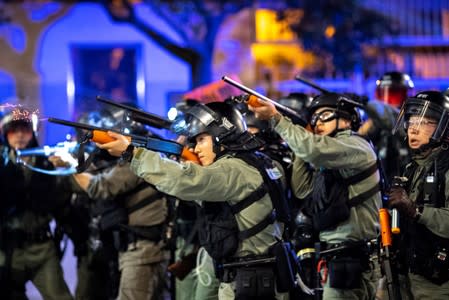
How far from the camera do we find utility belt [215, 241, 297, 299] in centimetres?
559

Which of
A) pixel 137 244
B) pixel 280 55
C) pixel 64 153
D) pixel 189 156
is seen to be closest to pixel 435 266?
pixel 189 156

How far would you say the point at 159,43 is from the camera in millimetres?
18641

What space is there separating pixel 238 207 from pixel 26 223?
92.0 inches

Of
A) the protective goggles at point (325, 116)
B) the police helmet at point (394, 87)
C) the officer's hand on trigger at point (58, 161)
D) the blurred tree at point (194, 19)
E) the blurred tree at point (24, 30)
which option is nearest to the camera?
the protective goggles at point (325, 116)

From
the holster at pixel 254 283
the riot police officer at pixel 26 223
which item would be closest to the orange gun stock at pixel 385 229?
the holster at pixel 254 283

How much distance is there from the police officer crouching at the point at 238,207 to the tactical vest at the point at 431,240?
0.86 m

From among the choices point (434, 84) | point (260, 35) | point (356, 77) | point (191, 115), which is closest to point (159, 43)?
point (260, 35)

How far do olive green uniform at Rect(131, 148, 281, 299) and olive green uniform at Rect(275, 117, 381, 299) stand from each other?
0.60 metres

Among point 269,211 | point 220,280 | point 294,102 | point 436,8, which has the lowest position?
point 220,280

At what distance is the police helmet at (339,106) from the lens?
6.70 metres

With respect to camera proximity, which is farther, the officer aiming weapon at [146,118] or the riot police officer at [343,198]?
the riot police officer at [343,198]

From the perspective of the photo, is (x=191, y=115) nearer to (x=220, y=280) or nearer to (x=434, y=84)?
(x=220, y=280)

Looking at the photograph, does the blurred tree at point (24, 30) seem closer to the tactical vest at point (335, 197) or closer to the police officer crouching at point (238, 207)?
the tactical vest at point (335, 197)

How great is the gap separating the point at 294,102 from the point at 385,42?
10.2 meters
